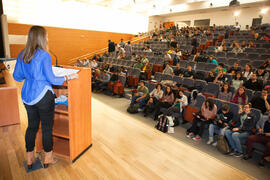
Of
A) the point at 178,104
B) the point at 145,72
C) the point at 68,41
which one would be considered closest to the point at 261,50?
the point at 145,72

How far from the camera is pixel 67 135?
2197mm

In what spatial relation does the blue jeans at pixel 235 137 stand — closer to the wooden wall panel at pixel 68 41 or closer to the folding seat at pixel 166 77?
the folding seat at pixel 166 77

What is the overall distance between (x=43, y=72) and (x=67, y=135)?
87cm

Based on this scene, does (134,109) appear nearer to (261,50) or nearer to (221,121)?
(221,121)

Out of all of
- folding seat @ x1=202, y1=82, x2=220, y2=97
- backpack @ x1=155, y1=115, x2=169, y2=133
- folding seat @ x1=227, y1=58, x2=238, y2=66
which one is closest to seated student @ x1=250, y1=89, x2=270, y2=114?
folding seat @ x1=202, y1=82, x2=220, y2=97

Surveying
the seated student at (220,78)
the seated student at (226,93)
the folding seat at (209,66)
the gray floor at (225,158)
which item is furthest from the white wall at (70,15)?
the seated student at (226,93)

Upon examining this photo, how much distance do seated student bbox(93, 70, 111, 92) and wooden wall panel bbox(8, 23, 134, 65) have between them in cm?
653

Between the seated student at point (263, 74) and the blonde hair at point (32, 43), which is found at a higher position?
the blonde hair at point (32, 43)

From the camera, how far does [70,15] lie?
11992 millimetres

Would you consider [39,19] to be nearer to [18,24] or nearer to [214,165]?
[18,24]

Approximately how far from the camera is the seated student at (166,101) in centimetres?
415

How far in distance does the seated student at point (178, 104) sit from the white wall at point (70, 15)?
10.5 meters

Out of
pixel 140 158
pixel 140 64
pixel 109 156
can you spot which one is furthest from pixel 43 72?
pixel 140 64

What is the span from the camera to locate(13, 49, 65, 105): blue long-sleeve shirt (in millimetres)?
1716
